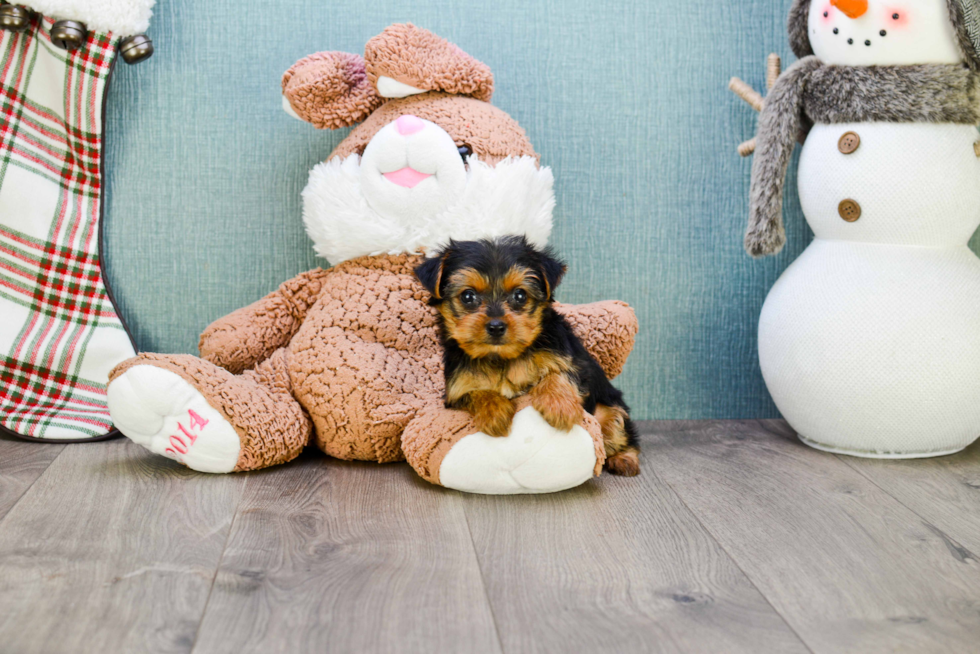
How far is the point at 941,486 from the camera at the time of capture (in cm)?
179

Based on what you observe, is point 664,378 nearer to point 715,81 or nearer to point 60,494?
point 715,81

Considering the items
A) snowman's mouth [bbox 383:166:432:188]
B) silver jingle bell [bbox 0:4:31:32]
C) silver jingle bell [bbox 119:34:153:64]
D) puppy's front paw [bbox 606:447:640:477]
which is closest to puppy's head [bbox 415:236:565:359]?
snowman's mouth [bbox 383:166:432:188]

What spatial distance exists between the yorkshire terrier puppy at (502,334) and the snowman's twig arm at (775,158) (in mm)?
599

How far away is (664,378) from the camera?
2.36 m

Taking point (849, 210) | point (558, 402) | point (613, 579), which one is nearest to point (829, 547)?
point (613, 579)

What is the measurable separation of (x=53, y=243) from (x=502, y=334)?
1.29m

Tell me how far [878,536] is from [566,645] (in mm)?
716

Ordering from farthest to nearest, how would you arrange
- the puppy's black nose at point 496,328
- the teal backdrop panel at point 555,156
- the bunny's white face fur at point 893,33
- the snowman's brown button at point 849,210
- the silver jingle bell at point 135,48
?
1. the teal backdrop panel at point 555,156
2. the silver jingle bell at point 135,48
3. the snowman's brown button at point 849,210
4. the bunny's white face fur at point 893,33
5. the puppy's black nose at point 496,328

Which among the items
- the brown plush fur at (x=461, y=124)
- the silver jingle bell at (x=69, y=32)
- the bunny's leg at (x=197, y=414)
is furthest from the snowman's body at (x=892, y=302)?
the silver jingle bell at (x=69, y=32)

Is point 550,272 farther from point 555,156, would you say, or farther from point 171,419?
point 171,419

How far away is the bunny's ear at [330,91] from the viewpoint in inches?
77.9

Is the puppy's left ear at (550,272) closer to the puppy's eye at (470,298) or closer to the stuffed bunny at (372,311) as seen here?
the puppy's eye at (470,298)

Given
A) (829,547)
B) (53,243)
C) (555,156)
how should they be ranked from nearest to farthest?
(829,547), (53,243), (555,156)

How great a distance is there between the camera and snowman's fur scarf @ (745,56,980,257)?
1857 mm
